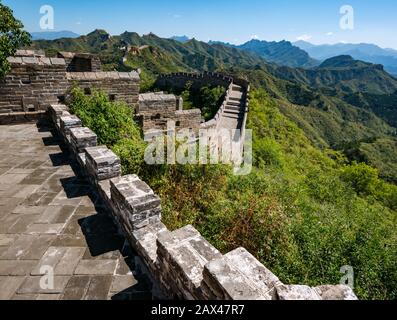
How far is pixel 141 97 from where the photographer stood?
9.98 meters

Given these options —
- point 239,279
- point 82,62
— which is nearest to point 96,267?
point 239,279

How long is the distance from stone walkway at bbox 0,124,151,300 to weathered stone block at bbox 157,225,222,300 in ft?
1.25

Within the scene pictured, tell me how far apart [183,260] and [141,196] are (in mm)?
1229

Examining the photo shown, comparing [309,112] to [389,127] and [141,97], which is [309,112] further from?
[141,97]

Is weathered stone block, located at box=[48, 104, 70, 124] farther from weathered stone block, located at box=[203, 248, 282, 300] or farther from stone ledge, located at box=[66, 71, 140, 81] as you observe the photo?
weathered stone block, located at box=[203, 248, 282, 300]

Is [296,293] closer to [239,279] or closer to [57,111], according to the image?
[239,279]

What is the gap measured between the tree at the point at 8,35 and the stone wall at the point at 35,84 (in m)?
0.39

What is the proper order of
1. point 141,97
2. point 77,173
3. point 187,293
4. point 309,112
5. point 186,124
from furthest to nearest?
point 309,112 < point 186,124 < point 141,97 < point 77,173 < point 187,293

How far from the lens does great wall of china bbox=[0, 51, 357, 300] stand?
95.1 inches

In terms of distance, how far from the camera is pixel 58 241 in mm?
3777

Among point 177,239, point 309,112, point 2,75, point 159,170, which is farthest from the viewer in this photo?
point 309,112
